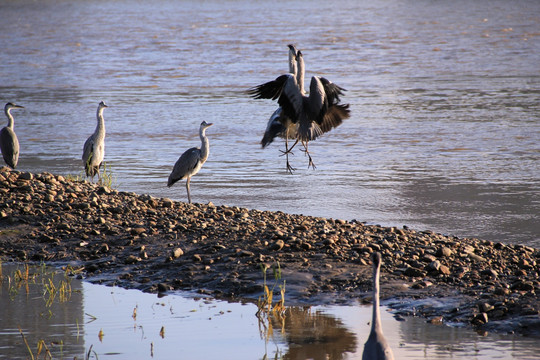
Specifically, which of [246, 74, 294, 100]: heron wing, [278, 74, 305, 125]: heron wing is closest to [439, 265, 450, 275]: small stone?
[278, 74, 305, 125]: heron wing

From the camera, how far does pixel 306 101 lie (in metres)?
10.3

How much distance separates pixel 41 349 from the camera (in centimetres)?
518

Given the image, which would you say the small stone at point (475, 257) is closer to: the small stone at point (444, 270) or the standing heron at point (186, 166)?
the small stone at point (444, 270)

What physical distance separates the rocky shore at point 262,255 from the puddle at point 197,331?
0.25 m

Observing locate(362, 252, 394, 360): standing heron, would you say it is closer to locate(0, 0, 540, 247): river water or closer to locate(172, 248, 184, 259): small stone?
locate(172, 248, 184, 259): small stone

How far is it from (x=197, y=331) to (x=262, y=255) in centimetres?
141

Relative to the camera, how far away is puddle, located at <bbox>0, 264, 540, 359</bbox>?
17.1ft

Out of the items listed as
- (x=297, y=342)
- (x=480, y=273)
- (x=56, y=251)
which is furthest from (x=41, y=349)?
(x=480, y=273)

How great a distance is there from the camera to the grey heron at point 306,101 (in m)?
10.1

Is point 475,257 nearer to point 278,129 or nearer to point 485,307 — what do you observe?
point 485,307

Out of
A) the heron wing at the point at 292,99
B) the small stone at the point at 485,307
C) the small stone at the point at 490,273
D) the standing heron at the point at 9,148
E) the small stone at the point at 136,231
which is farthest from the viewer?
the standing heron at the point at 9,148

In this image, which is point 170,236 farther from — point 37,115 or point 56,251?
point 37,115

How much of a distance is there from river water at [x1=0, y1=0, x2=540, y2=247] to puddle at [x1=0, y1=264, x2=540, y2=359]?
3392 mm

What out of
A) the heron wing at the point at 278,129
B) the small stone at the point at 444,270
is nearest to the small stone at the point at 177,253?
the small stone at the point at 444,270
